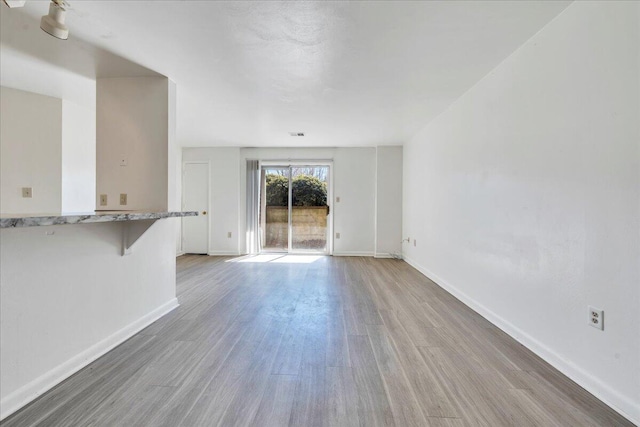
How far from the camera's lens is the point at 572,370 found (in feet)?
5.16

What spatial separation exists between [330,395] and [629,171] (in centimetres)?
187

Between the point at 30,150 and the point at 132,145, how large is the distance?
4.62ft

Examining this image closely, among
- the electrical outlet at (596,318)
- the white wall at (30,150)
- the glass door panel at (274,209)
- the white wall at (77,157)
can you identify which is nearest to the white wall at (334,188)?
the glass door panel at (274,209)

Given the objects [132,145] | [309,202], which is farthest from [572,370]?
[309,202]

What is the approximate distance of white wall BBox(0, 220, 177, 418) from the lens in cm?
133

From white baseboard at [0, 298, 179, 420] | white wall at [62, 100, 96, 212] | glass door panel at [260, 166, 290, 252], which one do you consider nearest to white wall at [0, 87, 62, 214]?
white wall at [62, 100, 96, 212]

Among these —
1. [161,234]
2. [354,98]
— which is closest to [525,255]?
[354,98]

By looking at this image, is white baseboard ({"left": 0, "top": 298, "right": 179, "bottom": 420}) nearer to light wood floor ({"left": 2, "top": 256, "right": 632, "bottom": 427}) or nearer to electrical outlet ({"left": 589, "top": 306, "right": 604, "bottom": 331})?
light wood floor ({"left": 2, "top": 256, "right": 632, "bottom": 427})

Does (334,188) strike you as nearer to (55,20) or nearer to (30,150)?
(30,150)

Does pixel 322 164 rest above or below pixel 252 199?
above

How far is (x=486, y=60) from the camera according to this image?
221cm

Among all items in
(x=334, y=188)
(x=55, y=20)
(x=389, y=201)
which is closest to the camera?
(x=55, y=20)

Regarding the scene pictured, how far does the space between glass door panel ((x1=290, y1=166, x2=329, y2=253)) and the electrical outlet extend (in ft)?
14.9

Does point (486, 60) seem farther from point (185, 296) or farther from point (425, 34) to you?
point (185, 296)
